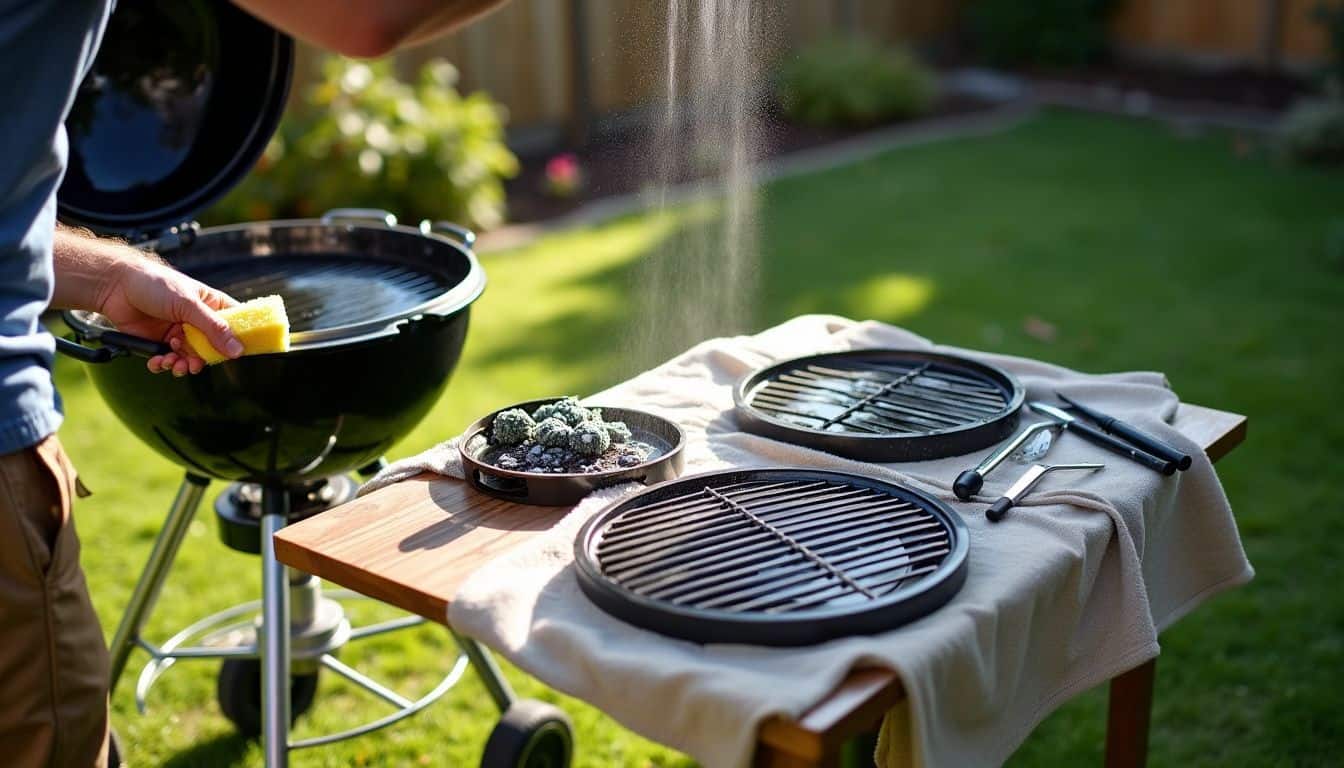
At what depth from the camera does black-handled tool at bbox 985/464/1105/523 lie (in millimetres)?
1807

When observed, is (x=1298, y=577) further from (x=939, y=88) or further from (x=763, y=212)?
(x=939, y=88)

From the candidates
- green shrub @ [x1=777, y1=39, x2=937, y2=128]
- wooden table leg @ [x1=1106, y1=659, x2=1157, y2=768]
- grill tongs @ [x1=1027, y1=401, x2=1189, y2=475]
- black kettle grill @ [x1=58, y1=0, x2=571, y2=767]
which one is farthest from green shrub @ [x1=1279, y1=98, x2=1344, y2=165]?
black kettle grill @ [x1=58, y1=0, x2=571, y2=767]

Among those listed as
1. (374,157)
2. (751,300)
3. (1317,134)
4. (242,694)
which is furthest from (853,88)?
(242,694)

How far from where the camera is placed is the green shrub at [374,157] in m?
5.85

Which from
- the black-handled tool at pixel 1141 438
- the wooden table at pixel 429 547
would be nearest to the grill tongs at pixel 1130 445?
the black-handled tool at pixel 1141 438

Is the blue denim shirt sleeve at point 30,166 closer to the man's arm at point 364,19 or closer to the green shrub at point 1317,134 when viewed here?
the man's arm at point 364,19

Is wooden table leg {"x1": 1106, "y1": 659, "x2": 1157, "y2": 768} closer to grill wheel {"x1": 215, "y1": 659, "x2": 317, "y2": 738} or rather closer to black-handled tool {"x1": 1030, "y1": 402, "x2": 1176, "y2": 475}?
black-handled tool {"x1": 1030, "y1": 402, "x2": 1176, "y2": 475}

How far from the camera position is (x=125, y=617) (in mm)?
2686

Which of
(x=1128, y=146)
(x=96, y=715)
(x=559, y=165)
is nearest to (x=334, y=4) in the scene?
(x=96, y=715)

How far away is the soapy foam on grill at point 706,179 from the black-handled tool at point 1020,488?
823mm

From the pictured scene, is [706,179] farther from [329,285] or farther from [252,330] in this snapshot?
[252,330]

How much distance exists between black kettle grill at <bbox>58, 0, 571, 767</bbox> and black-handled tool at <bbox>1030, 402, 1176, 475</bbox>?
960mm

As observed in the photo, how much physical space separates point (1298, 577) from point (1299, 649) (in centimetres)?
34

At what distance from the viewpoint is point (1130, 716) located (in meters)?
2.34
